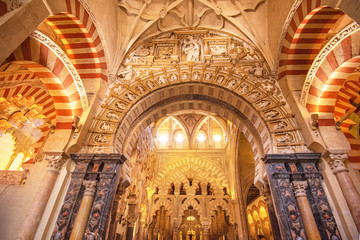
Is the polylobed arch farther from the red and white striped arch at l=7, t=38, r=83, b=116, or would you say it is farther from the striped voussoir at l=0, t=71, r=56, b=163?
the striped voussoir at l=0, t=71, r=56, b=163

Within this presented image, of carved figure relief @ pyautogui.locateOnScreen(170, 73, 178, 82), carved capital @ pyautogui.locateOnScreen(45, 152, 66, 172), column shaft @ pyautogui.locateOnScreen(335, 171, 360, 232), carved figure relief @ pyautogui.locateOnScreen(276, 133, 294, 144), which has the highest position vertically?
carved figure relief @ pyautogui.locateOnScreen(170, 73, 178, 82)

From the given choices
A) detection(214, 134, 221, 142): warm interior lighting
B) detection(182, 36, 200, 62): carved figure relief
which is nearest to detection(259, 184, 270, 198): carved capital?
detection(182, 36, 200, 62): carved figure relief

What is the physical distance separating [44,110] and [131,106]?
164 inches

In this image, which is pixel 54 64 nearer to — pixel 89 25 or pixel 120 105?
pixel 89 25

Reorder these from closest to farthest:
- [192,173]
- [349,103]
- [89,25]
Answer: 1. [89,25]
2. [349,103]
3. [192,173]

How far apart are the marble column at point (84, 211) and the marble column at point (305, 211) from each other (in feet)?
17.8

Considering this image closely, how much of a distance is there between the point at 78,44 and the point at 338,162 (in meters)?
8.65

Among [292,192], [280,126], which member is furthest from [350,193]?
[280,126]

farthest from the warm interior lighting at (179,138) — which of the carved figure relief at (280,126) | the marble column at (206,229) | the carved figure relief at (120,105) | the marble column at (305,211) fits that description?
the marble column at (305,211)

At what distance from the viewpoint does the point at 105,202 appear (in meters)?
5.02

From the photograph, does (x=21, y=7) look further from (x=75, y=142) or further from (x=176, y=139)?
(x=176, y=139)

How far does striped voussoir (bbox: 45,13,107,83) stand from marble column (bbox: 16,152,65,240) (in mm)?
2975

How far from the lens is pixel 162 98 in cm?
754

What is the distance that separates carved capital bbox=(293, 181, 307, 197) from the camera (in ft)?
16.1
